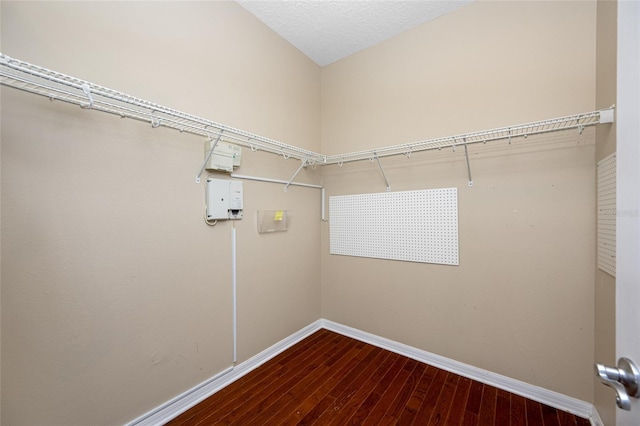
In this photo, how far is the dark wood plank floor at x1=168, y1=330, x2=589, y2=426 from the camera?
1.45m

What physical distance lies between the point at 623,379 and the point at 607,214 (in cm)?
119

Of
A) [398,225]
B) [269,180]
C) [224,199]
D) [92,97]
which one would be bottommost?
[398,225]

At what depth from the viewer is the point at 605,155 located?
1.28 metres

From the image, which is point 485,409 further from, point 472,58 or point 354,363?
point 472,58

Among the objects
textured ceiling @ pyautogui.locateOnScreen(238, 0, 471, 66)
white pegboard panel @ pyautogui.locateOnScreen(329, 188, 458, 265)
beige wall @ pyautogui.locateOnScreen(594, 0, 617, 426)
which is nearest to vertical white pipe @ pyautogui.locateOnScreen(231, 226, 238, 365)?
white pegboard panel @ pyautogui.locateOnScreen(329, 188, 458, 265)

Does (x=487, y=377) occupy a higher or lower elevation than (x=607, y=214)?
lower

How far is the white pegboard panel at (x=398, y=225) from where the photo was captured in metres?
1.92

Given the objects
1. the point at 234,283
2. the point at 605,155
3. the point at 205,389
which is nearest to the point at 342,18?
the point at 605,155

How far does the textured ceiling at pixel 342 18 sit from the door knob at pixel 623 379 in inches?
93.7

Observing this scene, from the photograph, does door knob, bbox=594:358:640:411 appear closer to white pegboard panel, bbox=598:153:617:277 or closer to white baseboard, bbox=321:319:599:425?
white pegboard panel, bbox=598:153:617:277

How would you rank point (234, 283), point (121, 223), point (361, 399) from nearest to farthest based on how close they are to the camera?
1. point (121, 223)
2. point (361, 399)
3. point (234, 283)

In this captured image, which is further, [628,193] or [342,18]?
[342,18]

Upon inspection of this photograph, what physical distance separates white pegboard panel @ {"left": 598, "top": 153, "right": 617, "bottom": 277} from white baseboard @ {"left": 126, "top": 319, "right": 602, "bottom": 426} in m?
0.92

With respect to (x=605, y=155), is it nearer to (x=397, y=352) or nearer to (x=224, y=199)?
(x=397, y=352)
